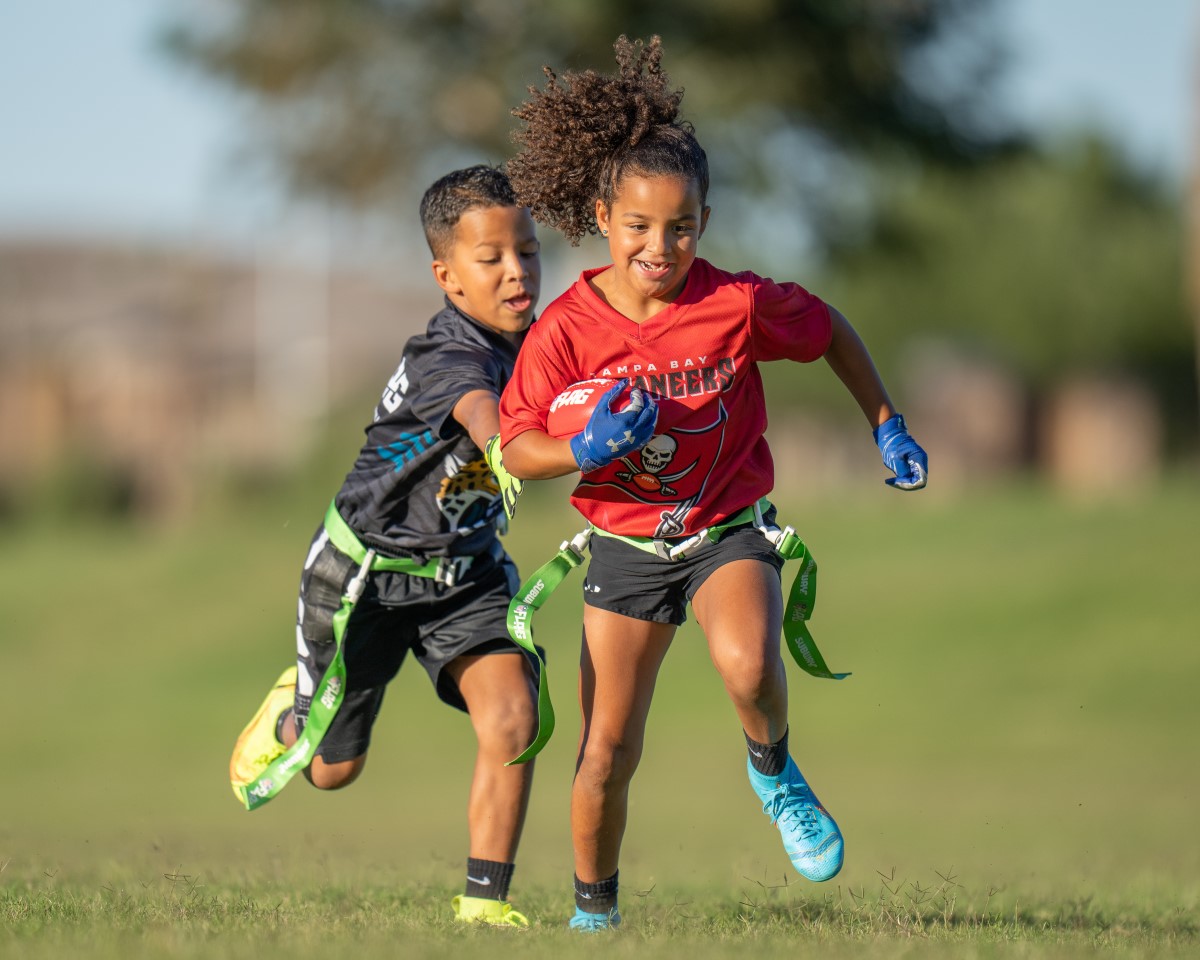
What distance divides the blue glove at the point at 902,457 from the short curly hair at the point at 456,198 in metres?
1.61

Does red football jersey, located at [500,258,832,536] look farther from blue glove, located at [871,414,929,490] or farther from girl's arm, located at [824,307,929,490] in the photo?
blue glove, located at [871,414,929,490]

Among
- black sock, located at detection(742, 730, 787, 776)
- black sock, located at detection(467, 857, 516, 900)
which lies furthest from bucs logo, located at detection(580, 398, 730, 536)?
black sock, located at detection(467, 857, 516, 900)

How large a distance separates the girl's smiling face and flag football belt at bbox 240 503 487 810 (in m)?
1.38

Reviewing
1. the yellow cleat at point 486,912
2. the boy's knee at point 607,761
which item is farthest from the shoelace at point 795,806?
the yellow cleat at point 486,912

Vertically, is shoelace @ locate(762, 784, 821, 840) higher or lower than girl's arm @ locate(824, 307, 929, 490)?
lower

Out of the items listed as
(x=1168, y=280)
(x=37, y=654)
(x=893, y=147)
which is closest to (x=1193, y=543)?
(x=893, y=147)

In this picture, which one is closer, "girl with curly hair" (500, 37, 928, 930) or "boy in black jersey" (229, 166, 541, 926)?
"girl with curly hair" (500, 37, 928, 930)

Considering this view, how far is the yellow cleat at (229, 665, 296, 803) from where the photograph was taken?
7.09 metres

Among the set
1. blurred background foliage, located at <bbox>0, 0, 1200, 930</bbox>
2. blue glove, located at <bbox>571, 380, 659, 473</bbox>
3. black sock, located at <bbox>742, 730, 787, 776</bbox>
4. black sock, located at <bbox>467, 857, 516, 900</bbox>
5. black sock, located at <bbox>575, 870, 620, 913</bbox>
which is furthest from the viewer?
blurred background foliage, located at <bbox>0, 0, 1200, 930</bbox>

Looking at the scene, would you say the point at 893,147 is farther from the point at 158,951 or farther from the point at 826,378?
the point at 826,378

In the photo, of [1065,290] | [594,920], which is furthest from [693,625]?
[1065,290]

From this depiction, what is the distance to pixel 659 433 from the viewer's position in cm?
548

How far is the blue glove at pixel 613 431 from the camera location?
4.99 m

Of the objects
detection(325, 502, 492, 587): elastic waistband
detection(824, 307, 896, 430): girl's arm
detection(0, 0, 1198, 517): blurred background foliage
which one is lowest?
detection(325, 502, 492, 587): elastic waistband
